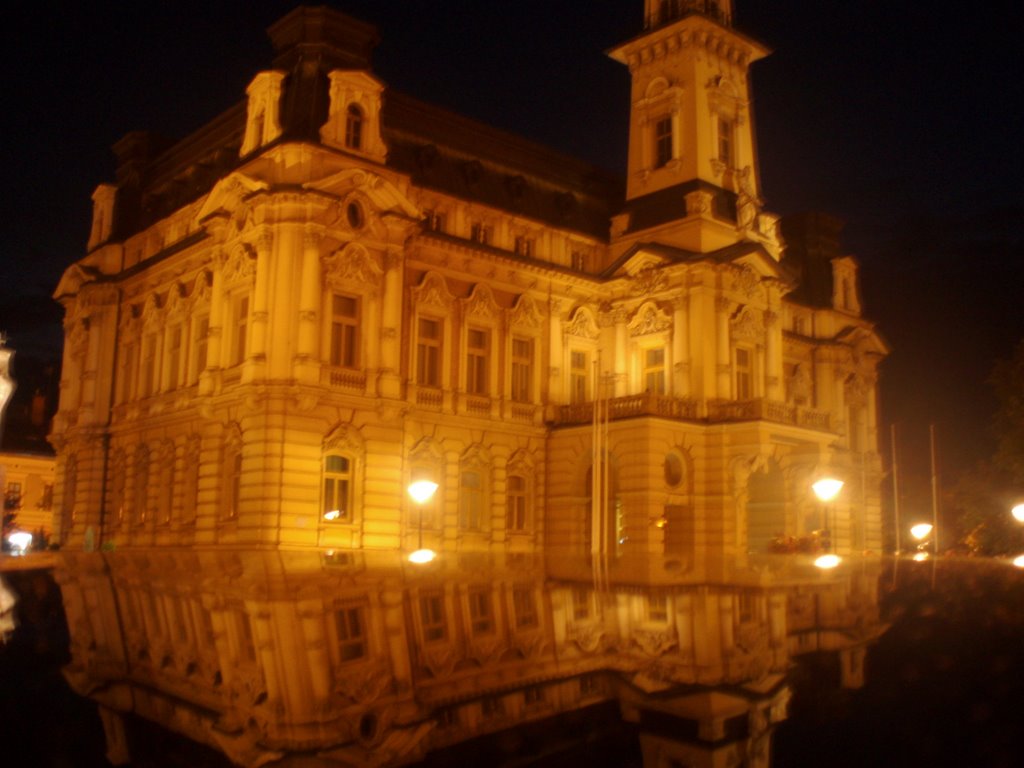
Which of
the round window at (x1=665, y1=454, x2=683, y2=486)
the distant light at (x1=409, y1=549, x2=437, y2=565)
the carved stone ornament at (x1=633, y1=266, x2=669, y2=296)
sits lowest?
the distant light at (x1=409, y1=549, x2=437, y2=565)

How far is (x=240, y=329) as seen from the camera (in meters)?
34.6

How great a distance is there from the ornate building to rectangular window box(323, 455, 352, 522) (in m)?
0.09

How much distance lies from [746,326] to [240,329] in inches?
750

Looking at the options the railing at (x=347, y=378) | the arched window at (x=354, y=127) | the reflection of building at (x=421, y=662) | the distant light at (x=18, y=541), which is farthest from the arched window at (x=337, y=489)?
the reflection of building at (x=421, y=662)

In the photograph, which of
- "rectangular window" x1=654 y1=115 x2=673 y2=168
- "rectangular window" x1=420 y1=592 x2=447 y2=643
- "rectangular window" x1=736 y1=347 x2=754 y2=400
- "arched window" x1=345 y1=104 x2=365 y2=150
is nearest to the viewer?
"rectangular window" x1=420 y1=592 x2=447 y2=643

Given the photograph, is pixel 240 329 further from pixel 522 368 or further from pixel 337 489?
pixel 522 368

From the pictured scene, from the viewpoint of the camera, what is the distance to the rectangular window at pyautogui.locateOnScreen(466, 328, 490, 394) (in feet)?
126

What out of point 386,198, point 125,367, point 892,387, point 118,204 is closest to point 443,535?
point 386,198

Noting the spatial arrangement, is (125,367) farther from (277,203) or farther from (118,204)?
A: (277,203)

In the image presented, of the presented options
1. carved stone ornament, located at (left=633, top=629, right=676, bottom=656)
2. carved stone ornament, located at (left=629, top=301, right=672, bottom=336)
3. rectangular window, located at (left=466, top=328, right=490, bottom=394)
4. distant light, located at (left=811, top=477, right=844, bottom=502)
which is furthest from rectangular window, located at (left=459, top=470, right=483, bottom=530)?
carved stone ornament, located at (left=633, top=629, right=676, bottom=656)

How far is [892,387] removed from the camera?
247 ft

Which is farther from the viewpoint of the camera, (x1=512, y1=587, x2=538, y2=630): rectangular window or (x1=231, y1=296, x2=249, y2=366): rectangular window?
(x1=231, y1=296, x2=249, y2=366): rectangular window

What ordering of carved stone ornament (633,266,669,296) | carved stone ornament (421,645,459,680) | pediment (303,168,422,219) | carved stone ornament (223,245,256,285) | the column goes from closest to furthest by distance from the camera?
carved stone ornament (421,645,459,680) < pediment (303,168,422,219) < carved stone ornament (223,245,256,285) < the column < carved stone ornament (633,266,669,296)

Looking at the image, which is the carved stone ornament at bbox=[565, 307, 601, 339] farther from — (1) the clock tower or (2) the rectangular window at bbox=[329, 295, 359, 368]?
(2) the rectangular window at bbox=[329, 295, 359, 368]
